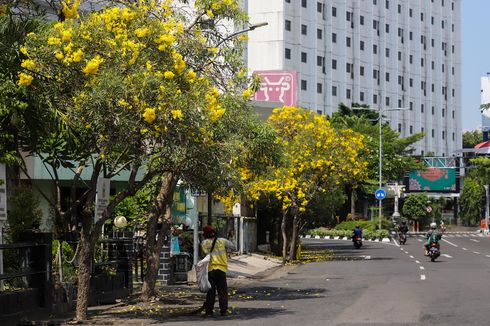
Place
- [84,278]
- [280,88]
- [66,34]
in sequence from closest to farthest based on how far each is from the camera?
[66,34]
[84,278]
[280,88]

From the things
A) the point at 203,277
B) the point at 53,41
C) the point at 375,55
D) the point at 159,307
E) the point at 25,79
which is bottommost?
the point at 159,307

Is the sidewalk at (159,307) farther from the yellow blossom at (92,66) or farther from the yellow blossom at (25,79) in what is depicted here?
the yellow blossom at (92,66)

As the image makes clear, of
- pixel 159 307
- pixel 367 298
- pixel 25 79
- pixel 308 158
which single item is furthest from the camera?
pixel 308 158

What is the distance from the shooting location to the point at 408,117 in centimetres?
12169

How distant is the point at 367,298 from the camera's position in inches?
821

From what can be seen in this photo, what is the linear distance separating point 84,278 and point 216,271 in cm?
253

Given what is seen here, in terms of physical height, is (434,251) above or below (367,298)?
above

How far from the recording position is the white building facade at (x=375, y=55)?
101 metres

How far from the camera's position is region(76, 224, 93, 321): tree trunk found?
16953mm

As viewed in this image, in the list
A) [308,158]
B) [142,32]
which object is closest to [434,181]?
[308,158]

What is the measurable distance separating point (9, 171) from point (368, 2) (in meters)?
92.4

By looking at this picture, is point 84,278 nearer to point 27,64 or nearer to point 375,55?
point 27,64

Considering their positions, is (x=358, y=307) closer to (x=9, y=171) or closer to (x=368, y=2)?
(x=9, y=171)

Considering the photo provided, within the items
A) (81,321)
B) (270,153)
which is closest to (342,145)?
(270,153)
